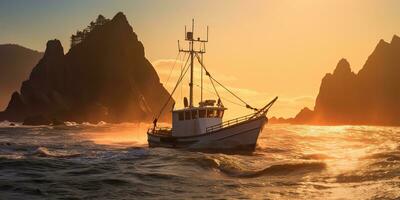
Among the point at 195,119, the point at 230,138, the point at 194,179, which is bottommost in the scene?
the point at 194,179

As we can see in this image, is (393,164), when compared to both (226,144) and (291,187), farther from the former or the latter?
→ (226,144)

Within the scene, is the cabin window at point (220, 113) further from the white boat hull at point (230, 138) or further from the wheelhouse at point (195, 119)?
the white boat hull at point (230, 138)

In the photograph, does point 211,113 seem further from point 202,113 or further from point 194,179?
point 194,179

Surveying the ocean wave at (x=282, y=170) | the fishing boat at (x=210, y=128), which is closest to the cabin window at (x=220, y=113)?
the fishing boat at (x=210, y=128)

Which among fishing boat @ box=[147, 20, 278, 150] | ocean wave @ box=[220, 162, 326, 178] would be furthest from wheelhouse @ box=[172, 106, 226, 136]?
ocean wave @ box=[220, 162, 326, 178]

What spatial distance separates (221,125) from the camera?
51.7 meters

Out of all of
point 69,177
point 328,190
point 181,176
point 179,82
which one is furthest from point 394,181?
point 179,82

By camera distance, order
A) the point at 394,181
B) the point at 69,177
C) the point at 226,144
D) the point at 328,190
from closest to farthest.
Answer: the point at 328,190, the point at 394,181, the point at 69,177, the point at 226,144

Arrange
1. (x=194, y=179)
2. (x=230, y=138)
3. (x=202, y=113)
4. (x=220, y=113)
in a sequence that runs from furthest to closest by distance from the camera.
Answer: (x=220, y=113), (x=202, y=113), (x=230, y=138), (x=194, y=179)

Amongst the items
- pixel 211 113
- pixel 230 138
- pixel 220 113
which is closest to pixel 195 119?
pixel 211 113

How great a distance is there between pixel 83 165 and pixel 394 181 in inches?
787

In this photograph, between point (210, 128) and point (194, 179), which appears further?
point (210, 128)

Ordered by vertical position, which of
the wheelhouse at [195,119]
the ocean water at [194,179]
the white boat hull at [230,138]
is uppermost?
the wheelhouse at [195,119]

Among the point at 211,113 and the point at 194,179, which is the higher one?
the point at 211,113
